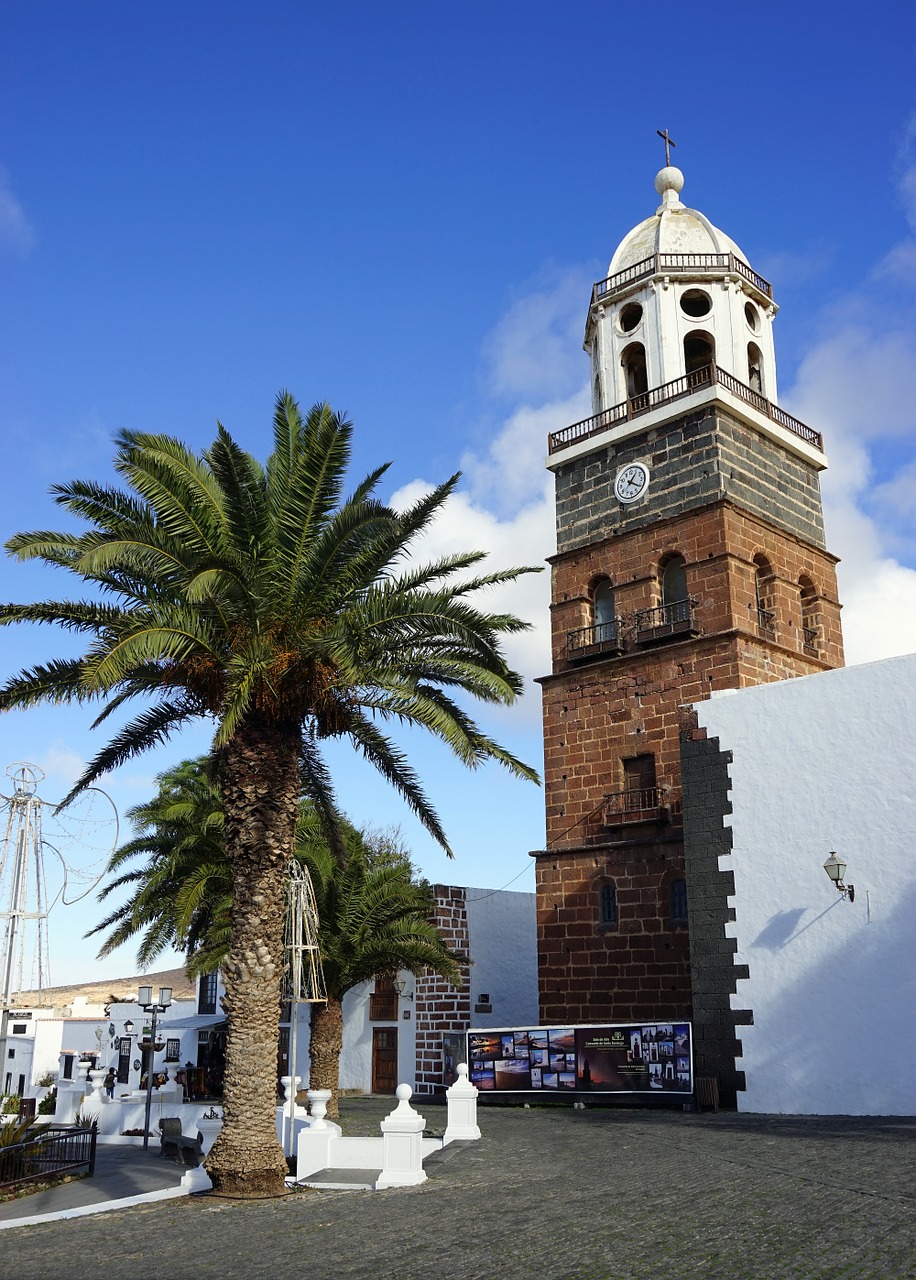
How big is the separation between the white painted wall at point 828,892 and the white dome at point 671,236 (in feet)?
50.8

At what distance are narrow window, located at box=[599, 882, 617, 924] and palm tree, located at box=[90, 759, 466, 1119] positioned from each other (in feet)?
11.6

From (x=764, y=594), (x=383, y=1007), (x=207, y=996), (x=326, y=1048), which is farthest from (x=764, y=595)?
(x=207, y=996)

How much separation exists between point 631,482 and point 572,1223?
801 inches

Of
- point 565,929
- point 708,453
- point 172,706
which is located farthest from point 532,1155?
point 708,453

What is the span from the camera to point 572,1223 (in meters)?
10.6

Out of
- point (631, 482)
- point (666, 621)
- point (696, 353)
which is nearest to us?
point (666, 621)

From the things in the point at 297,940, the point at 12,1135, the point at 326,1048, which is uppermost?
the point at 297,940

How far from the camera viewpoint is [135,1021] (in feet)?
150

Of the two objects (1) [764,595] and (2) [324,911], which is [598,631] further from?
(2) [324,911]

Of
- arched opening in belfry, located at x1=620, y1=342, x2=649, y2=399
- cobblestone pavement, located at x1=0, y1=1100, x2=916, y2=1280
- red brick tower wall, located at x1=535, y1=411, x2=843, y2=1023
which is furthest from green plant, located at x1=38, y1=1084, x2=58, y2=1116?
arched opening in belfry, located at x1=620, y1=342, x2=649, y2=399

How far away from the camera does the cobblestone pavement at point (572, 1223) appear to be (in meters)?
9.03

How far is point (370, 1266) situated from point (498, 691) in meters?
7.41

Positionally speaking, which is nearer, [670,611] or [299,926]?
[299,926]

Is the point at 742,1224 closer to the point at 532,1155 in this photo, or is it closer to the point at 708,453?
the point at 532,1155
